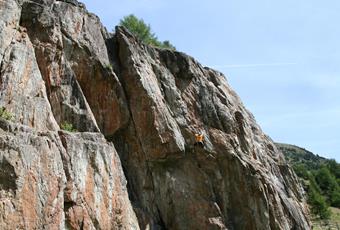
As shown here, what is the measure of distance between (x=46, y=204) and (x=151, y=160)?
12264 millimetres

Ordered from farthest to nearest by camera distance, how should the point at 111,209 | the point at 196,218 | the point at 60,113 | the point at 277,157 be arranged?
the point at 277,157 → the point at 196,218 → the point at 60,113 → the point at 111,209

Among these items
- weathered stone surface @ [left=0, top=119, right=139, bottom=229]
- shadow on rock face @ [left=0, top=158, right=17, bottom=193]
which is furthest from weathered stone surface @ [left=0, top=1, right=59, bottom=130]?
shadow on rock face @ [left=0, top=158, right=17, bottom=193]

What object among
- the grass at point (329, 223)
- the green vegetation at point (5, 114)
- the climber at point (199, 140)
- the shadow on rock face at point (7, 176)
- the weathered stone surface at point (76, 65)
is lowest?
the shadow on rock face at point (7, 176)

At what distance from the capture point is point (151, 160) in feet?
93.6

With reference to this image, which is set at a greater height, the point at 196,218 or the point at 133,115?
the point at 133,115

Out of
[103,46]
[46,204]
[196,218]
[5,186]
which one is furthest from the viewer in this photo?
[103,46]

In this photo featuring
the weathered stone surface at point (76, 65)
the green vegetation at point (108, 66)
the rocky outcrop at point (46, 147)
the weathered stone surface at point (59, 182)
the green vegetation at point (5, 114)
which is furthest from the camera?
the green vegetation at point (108, 66)

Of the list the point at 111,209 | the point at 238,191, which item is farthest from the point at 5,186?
the point at 238,191

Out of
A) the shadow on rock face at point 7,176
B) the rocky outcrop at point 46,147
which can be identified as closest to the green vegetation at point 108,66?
the rocky outcrop at point 46,147

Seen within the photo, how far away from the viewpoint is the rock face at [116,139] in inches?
687

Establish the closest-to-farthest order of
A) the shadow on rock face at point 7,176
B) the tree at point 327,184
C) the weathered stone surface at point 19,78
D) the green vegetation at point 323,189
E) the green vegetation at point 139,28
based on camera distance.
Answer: the shadow on rock face at point 7,176 < the weathered stone surface at point 19,78 < the green vegetation at point 139,28 < the green vegetation at point 323,189 < the tree at point 327,184

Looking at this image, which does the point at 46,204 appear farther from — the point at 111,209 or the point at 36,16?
the point at 36,16

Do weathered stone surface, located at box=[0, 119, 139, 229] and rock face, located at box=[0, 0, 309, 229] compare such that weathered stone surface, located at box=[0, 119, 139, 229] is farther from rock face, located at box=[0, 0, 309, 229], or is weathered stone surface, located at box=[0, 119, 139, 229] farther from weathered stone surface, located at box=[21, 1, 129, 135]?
weathered stone surface, located at box=[21, 1, 129, 135]

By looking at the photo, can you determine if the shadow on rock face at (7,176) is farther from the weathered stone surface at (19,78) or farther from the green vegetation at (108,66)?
the green vegetation at (108,66)
